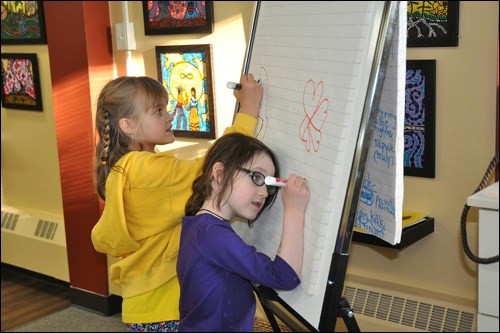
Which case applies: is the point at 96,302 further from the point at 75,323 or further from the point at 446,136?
the point at 446,136

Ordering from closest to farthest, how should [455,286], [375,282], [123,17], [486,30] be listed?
[486,30] < [455,286] < [375,282] < [123,17]

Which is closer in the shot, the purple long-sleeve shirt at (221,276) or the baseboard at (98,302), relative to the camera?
the purple long-sleeve shirt at (221,276)

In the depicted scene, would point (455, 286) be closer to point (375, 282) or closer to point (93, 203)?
point (375, 282)

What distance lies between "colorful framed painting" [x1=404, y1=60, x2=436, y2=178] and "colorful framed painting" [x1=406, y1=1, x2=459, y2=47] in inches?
3.1

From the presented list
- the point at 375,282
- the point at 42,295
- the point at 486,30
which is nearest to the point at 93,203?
the point at 42,295

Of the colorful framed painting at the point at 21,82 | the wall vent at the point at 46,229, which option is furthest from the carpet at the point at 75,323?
the colorful framed painting at the point at 21,82

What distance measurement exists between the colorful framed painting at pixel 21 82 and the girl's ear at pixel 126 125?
210 cm

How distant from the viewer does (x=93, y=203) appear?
Answer: 3555 millimetres

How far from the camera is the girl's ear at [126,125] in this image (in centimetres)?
205

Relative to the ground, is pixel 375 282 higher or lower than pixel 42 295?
higher

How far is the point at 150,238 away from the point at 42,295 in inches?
88.2

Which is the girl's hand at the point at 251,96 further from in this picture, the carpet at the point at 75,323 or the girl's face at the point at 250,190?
the carpet at the point at 75,323

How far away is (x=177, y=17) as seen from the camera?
3.22m

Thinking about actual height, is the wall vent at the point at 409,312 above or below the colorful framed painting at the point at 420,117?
below
